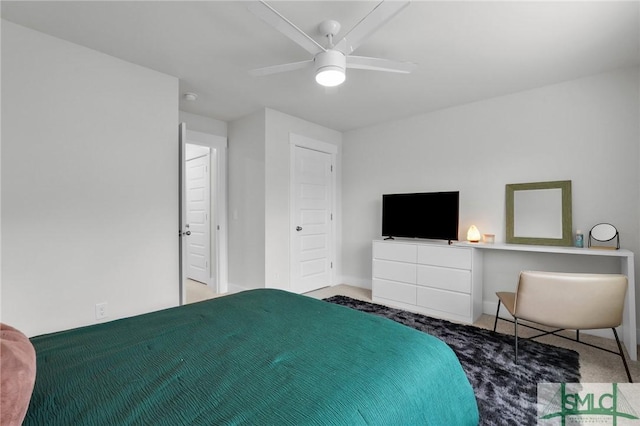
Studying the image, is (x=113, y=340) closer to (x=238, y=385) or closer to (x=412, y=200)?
(x=238, y=385)

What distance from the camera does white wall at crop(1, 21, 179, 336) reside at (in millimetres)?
2078

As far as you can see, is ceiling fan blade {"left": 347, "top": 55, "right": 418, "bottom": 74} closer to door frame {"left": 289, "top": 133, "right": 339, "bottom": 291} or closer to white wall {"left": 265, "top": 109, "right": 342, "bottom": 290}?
white wall {"left": 265, "top": 109, "right": 342, "bottom": 290}

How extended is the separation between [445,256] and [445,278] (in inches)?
9.8

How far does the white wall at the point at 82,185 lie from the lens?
6.82 feet

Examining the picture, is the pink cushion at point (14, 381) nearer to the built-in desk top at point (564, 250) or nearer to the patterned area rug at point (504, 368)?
the patterned area rug at point (504, 368)

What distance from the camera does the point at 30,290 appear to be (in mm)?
2115

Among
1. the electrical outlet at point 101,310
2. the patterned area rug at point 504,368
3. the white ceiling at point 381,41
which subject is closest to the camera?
the patterned area rug at point 504,368

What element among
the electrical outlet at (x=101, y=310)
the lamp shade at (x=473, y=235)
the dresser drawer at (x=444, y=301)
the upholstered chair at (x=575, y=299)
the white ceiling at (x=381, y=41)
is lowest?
the dresser drawer at (x=444, y=301)

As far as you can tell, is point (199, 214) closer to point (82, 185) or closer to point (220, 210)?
point (220, 210)

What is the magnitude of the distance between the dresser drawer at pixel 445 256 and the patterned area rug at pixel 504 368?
637 millimetres

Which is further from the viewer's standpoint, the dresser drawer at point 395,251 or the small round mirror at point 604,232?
the dresser drawer at point 395,251

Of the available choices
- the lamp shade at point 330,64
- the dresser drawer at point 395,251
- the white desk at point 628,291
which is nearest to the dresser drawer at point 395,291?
the dresser drawer at point 395,251

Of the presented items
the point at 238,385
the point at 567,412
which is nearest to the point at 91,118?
the point at 238,385

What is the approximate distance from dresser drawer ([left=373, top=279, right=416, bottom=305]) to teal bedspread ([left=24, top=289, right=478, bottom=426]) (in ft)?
7.56
